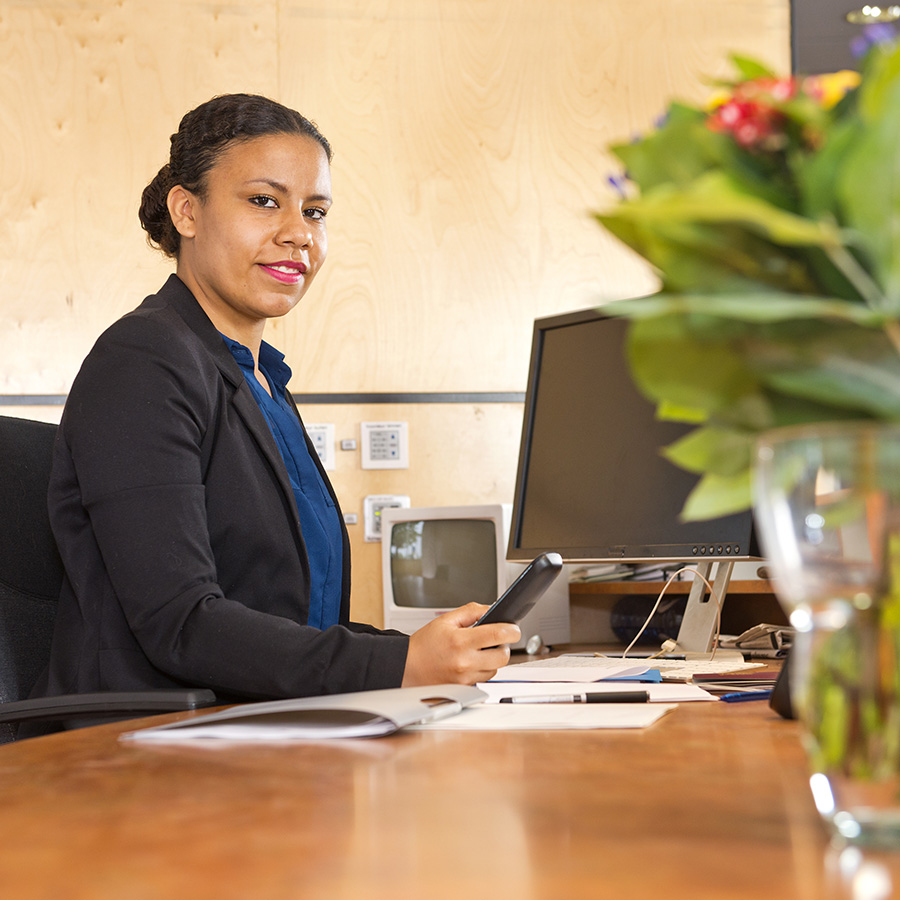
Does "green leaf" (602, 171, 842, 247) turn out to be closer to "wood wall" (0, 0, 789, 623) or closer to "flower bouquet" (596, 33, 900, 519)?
"flower bouquet" (596, 33, 900, 519)

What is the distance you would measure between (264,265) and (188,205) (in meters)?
0.16

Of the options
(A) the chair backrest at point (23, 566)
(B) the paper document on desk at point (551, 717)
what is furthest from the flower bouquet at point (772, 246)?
(A) the chair backrest at point (23, 566)

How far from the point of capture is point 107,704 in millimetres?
1146

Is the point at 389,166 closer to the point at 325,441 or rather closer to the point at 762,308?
the point at 325,441

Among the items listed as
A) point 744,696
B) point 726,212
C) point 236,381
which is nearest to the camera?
point 726,212

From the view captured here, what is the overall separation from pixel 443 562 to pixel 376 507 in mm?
407

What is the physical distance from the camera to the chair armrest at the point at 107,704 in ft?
3.69

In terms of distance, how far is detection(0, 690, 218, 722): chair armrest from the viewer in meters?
1.12

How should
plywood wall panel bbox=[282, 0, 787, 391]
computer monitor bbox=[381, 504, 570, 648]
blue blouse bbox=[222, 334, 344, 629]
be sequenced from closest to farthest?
→ blue blouse bbox=[222, 334, 344, 629], computer monitor bbox=[381, 504, 570, 648], plywood wall panel bbox=[282, 0, 787, 391]

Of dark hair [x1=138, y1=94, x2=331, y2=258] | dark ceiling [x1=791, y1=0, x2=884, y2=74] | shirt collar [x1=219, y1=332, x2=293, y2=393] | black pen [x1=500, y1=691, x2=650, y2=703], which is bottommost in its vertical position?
black pen [x1=500, y1=691, x2=650, y2=703]

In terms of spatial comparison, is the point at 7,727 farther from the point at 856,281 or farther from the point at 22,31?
the point at 22,31

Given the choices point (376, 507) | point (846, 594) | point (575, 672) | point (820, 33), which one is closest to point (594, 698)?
point (575, 672)

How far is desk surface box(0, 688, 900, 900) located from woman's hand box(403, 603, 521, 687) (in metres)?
0.30

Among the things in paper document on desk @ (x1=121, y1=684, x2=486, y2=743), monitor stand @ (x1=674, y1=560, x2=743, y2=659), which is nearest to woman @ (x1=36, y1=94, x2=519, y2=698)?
paper document on desk @ (x1=121, y1=684, x2=486, y2=743)
